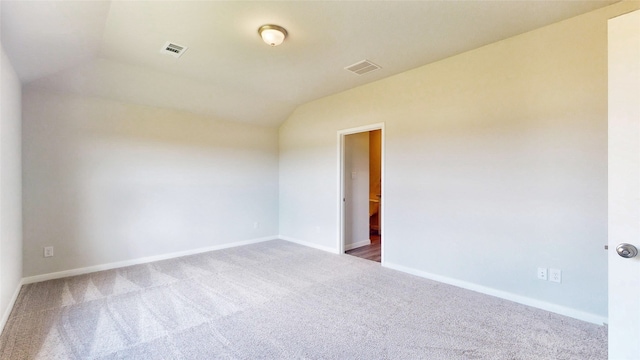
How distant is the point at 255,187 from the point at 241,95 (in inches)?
69.6

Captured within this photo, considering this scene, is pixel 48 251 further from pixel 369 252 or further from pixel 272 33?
pixel 369 252

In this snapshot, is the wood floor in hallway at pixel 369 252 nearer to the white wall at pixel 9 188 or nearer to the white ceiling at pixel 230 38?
the white ceiling at pixel 230 38

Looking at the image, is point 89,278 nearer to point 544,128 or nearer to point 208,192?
point 208,192

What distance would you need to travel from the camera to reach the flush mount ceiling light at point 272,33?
2.49m

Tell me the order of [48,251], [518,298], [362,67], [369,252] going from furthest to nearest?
1. [369,252]
2. [362,67]
3. [48,251]
4. [518,298]

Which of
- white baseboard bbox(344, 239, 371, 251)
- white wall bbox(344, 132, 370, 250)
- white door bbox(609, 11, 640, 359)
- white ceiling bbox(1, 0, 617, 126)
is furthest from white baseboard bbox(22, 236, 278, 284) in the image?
white door bbox(609, 11, 640, 359)

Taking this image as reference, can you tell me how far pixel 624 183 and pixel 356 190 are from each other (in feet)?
13.1

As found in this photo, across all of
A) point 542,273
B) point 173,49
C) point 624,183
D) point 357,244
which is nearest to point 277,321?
point 624,183

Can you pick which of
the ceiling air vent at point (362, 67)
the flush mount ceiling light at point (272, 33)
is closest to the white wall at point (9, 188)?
the flush mount ceiling light at point (272, 33)

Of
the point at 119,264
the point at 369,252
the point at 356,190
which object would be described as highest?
the point at 356,190

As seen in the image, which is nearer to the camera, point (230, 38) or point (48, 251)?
point (230, 38)

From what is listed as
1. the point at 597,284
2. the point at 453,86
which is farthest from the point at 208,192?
the point at 597,284

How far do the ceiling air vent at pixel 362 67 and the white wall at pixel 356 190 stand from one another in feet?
4.25

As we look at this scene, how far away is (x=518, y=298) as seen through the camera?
8.80 feet
